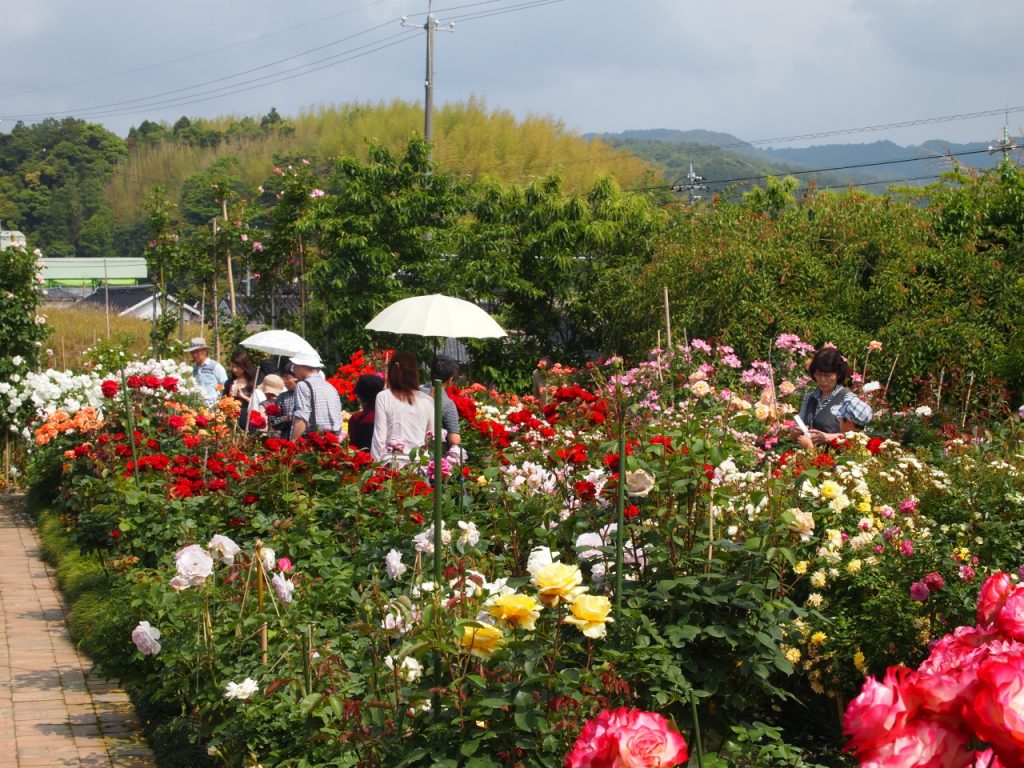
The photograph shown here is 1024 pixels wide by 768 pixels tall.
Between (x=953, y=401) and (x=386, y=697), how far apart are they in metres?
7.68

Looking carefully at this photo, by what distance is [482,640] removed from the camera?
2.39m

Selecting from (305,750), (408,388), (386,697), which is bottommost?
(305,750)

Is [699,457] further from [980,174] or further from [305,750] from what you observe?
[980,174]

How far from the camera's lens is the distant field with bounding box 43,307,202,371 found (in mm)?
18609

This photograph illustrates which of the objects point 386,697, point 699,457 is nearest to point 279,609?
point 386,697

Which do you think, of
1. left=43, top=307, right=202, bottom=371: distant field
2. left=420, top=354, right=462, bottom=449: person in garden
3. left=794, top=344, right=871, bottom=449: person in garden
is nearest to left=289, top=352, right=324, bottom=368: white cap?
left=420, top=354, right=462, bottom=449: person in garden

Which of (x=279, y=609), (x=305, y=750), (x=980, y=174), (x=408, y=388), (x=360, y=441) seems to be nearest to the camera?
(x=305, y=750)

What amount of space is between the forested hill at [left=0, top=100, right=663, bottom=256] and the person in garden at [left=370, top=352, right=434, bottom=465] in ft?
143

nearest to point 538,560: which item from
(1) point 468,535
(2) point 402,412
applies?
(1) point 468,535

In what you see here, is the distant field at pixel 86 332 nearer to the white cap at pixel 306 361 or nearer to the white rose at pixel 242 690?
the white cap at pixel 306 361

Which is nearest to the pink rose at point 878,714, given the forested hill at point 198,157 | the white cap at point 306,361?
the white cap at point 306,361

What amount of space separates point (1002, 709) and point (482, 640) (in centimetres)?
145

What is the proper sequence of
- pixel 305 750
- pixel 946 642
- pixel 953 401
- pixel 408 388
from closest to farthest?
pixel 946 642 → pixel 305 750 → pixel 408 388 → pixel 953 401

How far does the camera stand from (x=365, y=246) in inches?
566
